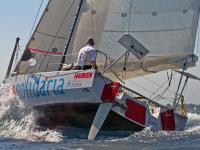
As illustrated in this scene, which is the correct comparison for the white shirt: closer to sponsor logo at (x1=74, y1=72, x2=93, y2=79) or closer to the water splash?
sponsor logo at (x1=74, y1=72, x2=93, y2=79)

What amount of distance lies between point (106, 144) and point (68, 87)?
196 cm

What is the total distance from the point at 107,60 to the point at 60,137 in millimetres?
2957

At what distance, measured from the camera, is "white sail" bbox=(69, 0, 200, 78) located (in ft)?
45.2

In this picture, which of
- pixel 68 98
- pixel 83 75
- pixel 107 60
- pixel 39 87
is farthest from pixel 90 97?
pixel 107 60

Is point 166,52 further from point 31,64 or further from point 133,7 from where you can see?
point 31,64

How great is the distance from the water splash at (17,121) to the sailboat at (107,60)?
0.28 metres

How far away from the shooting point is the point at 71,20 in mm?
15828

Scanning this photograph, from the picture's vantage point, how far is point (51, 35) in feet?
51.2

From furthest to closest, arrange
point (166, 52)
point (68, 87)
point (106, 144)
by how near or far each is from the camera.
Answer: point (166, 52), point (68, 87), point (106, 144)

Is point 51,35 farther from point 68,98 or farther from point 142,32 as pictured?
point 68,98

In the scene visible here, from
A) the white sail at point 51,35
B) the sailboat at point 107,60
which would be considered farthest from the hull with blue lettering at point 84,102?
the white sail at point 51,35

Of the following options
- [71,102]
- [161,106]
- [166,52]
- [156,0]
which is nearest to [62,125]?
[71,102]

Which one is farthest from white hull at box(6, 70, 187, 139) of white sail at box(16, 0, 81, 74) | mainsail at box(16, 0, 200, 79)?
white sail at box(16, 0, 81, 74)

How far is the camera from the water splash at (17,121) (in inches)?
491
